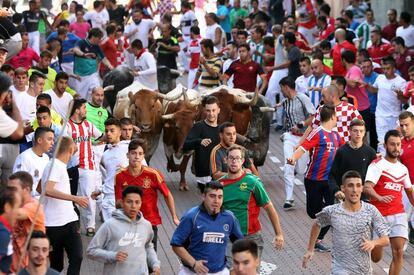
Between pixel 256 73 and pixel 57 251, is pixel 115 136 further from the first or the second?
pixel 256 73

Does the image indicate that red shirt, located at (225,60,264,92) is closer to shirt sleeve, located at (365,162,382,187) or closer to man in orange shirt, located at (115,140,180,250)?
shirt sleeve, located at (365,162,382,187)

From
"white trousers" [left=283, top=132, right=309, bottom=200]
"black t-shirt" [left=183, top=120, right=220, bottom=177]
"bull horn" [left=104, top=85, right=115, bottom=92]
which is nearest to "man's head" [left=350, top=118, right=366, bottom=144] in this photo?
"black t-shirt" [left=183, top=120, right=220, bottom=177]

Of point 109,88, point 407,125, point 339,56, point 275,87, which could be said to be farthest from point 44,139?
point 275,87

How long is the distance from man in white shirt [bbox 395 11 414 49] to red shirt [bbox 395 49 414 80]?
199cm

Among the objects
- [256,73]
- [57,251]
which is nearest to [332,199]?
[57,251]

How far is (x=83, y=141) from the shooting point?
1703cm

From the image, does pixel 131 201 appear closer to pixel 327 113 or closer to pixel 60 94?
pixel 327 113

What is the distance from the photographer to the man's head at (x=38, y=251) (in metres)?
10.4

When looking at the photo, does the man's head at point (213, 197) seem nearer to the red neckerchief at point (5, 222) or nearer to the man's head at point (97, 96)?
the red neckerchief at point (5, 222)

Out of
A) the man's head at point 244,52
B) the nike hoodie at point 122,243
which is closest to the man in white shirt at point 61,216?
the nike hoodie at point 122,243

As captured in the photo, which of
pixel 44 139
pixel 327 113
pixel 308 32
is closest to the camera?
pixel 44 139

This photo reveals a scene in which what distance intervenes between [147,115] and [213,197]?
28.6 feet

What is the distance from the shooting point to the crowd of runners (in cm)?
1234

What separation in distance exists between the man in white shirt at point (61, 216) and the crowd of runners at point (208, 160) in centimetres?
1
